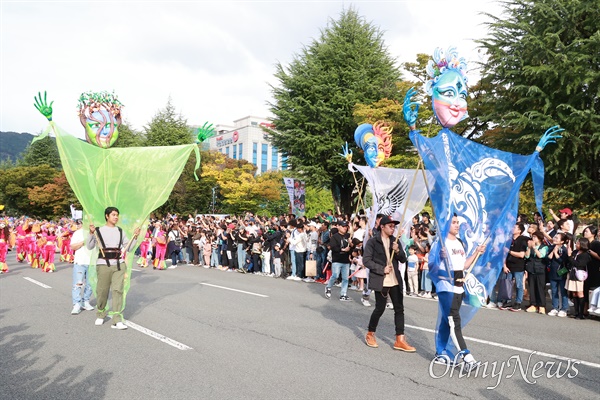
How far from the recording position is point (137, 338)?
7070mm

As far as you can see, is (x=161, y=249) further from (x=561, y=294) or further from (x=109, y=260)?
(x=561, y=294)

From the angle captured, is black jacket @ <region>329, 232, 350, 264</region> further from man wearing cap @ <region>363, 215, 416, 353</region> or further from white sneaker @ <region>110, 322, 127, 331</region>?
white sneaker @ <region>110, 322, 127, 331</region>

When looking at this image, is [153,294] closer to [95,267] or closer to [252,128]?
[95,267]

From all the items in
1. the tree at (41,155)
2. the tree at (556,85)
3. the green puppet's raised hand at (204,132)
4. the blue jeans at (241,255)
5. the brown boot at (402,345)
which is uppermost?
the tree at (41,155)

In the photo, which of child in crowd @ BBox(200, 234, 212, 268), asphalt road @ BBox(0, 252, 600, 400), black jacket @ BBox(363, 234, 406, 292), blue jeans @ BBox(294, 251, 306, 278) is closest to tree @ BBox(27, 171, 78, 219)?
child in crowd @ BBox(200, 234, 212, 268)

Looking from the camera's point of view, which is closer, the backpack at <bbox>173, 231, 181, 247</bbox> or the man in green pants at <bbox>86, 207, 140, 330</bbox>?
the man in green pants at <bbox>86, 207, 140, 330</bbox>

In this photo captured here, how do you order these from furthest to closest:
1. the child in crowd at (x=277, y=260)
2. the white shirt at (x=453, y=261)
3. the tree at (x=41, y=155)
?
the tree at (x=41, y=155), the child in crowd at (x=277, y=260), the white shirt at (x=453, y=261)

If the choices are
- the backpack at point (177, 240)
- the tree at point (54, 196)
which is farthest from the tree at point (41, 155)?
the backpack at point (177, 240)

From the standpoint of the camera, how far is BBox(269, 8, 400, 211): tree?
92.3 feet

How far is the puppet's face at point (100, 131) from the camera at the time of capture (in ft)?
29.2

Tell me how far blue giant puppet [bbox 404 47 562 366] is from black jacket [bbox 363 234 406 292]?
0.72m

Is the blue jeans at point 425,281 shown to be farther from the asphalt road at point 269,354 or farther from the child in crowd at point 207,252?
the child in crowd at point 207,252

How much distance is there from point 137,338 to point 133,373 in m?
1.73

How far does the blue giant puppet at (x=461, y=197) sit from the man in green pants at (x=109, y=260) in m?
4.93
